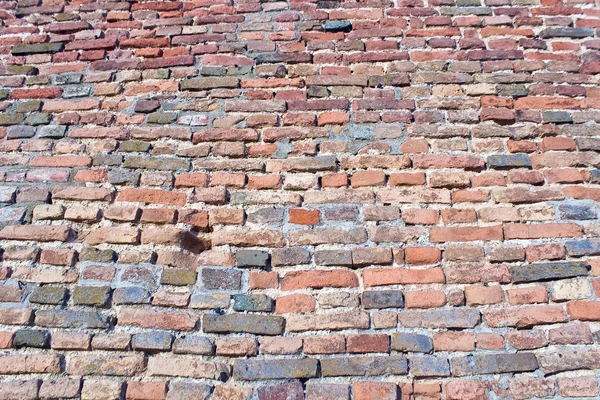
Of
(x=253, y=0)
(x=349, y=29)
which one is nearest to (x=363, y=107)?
(x=349, y=29)

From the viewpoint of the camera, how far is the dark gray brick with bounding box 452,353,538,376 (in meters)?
1.67

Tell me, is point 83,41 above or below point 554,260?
above

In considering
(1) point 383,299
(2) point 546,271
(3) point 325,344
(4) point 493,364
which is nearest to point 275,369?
(3) point 325,344

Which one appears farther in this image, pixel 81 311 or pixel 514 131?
pixel 514 131

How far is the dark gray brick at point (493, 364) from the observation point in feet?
5.49

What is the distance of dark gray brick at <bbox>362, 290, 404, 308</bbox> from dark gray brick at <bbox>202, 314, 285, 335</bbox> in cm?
31

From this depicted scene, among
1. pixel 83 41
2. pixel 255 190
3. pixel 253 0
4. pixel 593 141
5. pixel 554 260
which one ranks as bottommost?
pixel 554 260

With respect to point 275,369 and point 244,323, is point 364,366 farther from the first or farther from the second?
point 244,323

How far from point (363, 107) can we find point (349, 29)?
1.76 feet

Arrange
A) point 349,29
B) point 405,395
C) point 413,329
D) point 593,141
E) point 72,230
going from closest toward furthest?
point 405,395 → point 413,329 → point 72,230 → point 593,141 → point 349,29

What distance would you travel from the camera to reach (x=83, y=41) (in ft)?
8.65

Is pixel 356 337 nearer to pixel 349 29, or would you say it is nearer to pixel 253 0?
pixel 349 29

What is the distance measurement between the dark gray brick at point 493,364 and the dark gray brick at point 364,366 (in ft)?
0.60

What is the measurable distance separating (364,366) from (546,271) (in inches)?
30.1
